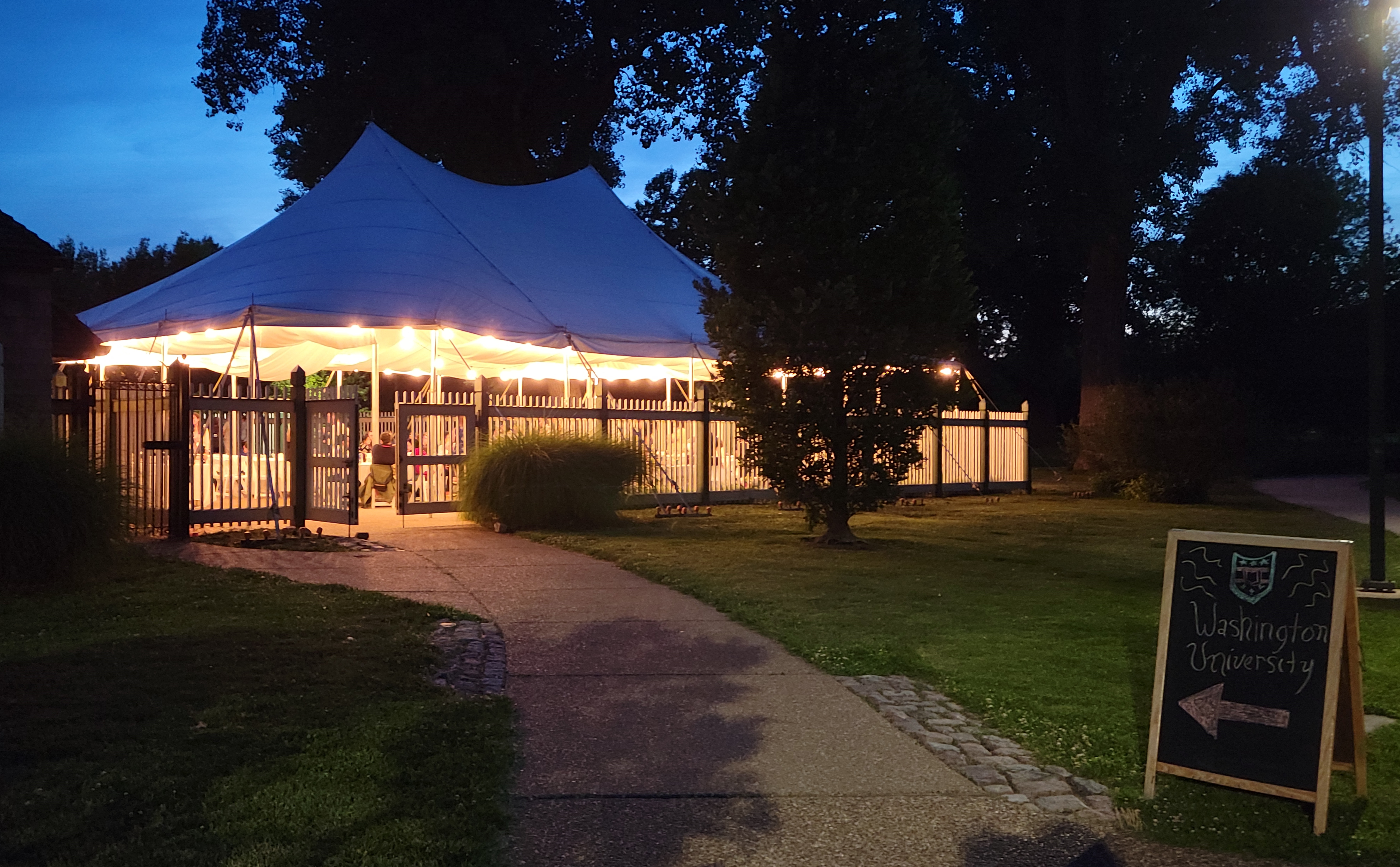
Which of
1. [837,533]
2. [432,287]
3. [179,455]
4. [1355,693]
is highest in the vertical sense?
[432,287]

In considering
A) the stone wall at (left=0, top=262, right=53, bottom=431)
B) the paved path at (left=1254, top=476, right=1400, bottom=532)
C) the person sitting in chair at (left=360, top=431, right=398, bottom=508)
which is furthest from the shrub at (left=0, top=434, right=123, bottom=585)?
the paved path at (left=1254, top=476, right=1400, bottom=532)

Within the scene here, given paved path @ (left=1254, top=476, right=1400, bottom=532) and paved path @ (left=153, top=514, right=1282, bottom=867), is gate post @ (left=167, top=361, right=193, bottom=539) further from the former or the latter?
paved path @ (left=1254, top=476, right=1400, bottom=532)

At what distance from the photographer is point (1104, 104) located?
1219 inches

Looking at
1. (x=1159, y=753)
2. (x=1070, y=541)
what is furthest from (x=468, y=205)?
(x=1159, y=753)

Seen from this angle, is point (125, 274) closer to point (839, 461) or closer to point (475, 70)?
point (475, 70)

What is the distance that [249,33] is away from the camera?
35844 millimetres

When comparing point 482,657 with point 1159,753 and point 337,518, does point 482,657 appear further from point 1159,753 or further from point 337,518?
point 337,518

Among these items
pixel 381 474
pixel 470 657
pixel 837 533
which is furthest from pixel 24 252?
pixel 837 533

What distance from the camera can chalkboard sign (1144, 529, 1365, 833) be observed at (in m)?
4.54

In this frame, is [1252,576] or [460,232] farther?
[460,232]

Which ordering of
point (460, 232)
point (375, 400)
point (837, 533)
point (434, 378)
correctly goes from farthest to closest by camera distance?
1. point (460, 232)
2. point (434, 378)
3. point (375, 400)
4. point (837, 533)

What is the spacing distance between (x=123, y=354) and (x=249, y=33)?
1685 cm

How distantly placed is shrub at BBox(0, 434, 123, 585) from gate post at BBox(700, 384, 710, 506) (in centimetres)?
1082

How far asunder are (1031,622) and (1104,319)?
969 inches
